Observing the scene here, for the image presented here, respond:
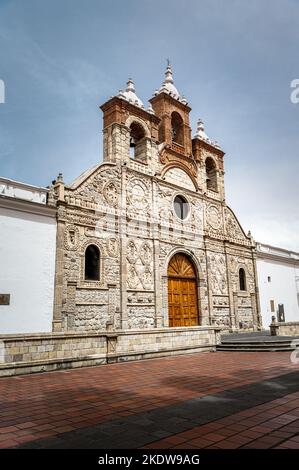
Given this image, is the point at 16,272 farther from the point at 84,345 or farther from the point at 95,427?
the point at 95,427

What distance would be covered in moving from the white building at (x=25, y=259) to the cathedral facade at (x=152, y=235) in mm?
412

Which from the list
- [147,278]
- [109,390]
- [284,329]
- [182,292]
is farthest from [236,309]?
[109,390]

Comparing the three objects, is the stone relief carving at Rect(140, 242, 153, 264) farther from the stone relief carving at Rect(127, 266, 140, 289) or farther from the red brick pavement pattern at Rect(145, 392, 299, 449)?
the red brick pavement pattern at Rect(145, 392, 299, 449)

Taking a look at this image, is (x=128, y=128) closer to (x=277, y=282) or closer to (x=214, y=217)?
(x=214, y=217)

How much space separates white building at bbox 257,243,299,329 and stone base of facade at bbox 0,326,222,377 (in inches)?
474

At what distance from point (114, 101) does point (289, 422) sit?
1607 cm

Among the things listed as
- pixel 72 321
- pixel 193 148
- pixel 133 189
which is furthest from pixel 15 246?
pixel 193 148

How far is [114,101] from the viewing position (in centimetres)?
1708

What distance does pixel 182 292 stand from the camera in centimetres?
1803

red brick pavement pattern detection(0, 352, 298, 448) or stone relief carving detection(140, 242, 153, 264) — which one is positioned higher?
stone relief carving detection(140, 242, 153, 264)

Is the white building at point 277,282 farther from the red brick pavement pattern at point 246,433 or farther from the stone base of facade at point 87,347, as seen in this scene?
the red brick pavement pattern at point 246,433

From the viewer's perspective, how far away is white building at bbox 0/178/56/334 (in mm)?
11641

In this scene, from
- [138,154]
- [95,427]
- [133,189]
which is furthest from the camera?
[138,154]

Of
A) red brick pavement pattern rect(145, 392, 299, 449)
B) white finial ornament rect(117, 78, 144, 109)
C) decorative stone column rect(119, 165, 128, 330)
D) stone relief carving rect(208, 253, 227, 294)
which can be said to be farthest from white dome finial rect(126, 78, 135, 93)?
red brick pavement pattern rect(145, 392, 299, 449)
